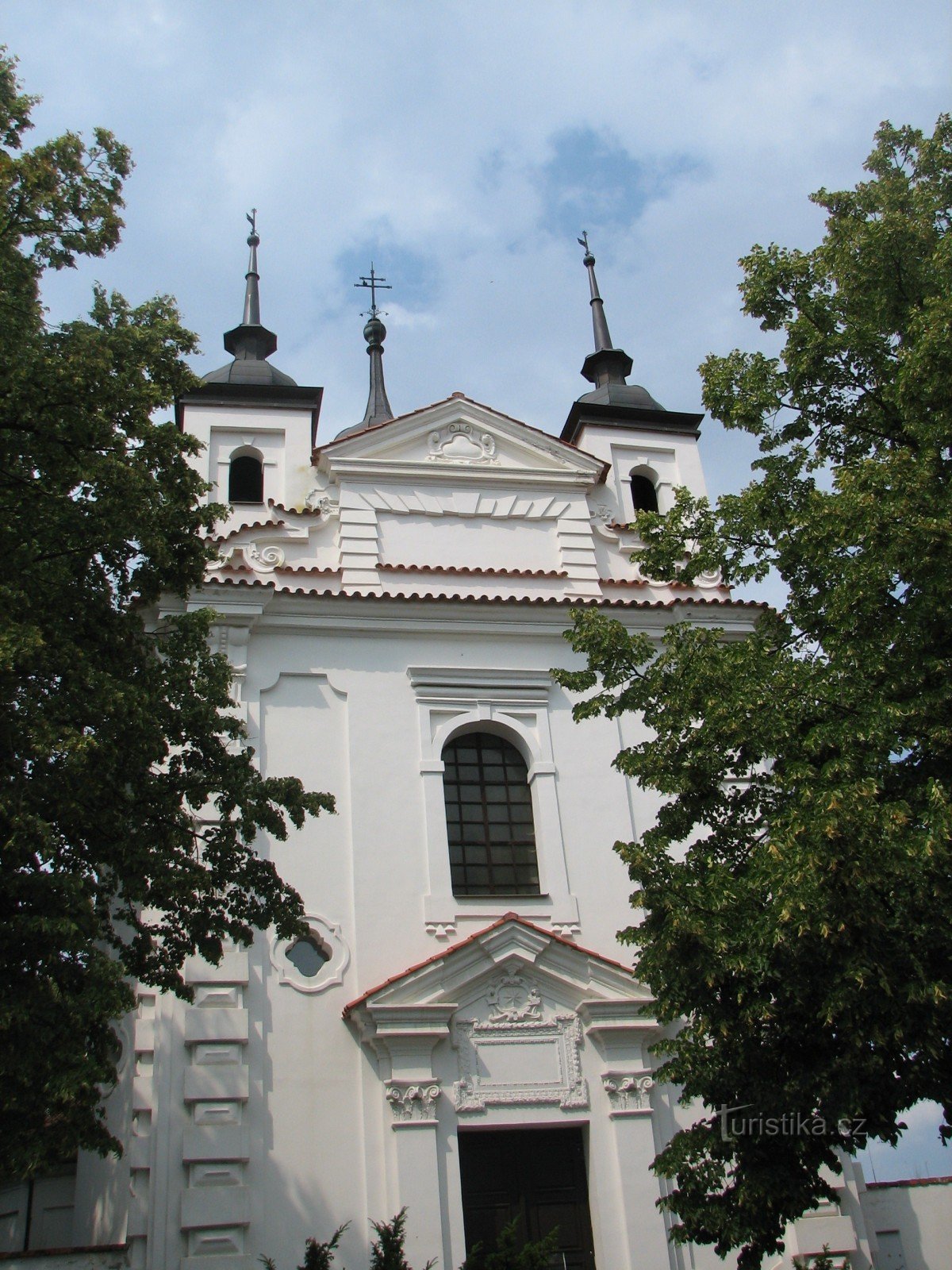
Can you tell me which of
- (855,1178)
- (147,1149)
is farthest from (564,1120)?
(147,1149)

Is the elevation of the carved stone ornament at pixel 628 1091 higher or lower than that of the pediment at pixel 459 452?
lower

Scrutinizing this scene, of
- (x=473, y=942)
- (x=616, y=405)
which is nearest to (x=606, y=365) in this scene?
(x=616, y=405)

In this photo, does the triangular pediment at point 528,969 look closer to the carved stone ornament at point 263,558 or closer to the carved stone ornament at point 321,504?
the carved stone ornament at point 263,558

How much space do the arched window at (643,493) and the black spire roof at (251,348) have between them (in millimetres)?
5534

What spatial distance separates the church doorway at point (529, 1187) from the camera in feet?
42.4

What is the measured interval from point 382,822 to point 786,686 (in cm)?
657

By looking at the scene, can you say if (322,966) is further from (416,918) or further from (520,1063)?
(520,1063)

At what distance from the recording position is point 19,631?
8.66 meters

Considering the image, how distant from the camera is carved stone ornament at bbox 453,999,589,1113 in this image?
43.5 feet

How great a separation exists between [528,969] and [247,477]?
28.0 feet

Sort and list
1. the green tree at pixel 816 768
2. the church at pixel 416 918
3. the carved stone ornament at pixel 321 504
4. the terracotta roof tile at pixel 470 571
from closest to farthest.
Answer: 1. the green tree at pixel 816 768
2. the church at pixel 416 918
3. the terracotta roof tile at pixel 470 571
4. the carved stone ornament at pixel 321 504

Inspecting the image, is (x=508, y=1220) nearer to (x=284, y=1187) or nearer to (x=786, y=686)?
(x=284, y=1187)

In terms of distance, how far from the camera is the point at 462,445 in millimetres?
18422

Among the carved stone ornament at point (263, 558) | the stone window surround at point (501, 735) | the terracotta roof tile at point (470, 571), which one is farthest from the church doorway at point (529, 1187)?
the carved stone ornament at point (263, 558)
